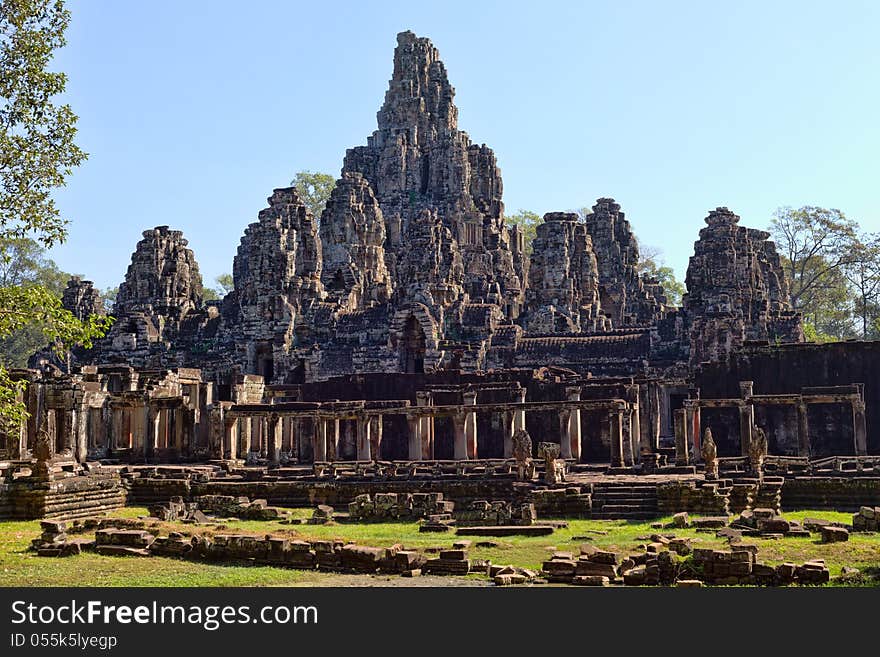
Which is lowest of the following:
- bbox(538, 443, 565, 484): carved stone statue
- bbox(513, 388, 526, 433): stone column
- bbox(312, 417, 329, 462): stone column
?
bbox(538, 443, 565, 484): carved stone statue

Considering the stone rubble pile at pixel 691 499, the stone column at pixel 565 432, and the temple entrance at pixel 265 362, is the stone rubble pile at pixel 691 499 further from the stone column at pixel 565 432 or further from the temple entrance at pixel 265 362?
the temple entrance at pixel 265 362

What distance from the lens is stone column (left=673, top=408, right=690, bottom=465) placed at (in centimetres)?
3312

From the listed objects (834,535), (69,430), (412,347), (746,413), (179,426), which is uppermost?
(412,347)

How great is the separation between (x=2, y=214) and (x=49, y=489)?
9.40 m

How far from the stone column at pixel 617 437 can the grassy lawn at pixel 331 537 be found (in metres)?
7.66

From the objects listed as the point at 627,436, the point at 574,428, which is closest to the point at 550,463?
the point at 627,436

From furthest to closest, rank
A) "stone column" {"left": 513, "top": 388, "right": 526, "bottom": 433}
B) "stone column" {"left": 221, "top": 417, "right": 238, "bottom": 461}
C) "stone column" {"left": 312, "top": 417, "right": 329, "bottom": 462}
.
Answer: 1. "stone column" {"left": 221, "top": 417, "right": 238, "bottom": 461}
2. "stone column" {"left": 312, "top": 417, "right": 329, "bottom": 462}
3. "stone column" {"left": 513, "top": 388, "right": 526, "bottom": 433}

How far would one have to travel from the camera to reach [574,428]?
119ft

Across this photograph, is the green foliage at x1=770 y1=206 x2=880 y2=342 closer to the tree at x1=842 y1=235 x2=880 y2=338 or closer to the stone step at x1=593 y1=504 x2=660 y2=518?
the tree at x1=842 y1=235 x2=880 y2=338

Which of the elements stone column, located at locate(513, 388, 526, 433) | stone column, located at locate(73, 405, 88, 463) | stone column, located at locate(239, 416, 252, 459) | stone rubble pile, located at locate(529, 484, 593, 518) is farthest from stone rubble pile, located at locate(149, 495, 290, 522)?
stone column, located at locate(239, 416, 252, 459)

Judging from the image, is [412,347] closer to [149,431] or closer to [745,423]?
[149,431]

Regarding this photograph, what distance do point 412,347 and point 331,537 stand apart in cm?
2701

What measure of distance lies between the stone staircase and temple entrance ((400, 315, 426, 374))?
22624 millimetres

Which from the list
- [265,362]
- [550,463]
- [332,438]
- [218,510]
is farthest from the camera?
[265,362]
